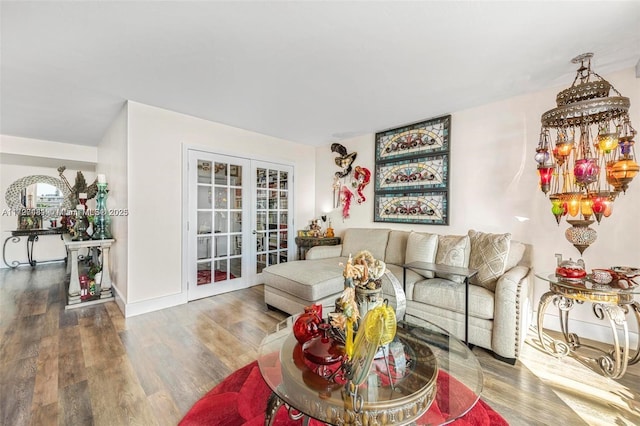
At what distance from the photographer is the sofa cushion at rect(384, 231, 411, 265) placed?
10.6 feet

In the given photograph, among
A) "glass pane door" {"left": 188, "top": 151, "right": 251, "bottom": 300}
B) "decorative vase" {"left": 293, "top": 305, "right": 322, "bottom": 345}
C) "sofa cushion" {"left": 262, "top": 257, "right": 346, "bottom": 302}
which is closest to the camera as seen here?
"decorative vase" {"left": 293, "top": 305, "right": 322, "bottom": 345}

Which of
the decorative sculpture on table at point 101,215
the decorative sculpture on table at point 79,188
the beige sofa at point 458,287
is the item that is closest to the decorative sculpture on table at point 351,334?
the beige sofa at point 458,287

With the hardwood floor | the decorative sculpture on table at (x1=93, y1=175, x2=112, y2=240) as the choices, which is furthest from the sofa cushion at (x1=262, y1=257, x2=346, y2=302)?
the decorative sculpture on table at (x1=93, y1=175, x2=112, y2=240)

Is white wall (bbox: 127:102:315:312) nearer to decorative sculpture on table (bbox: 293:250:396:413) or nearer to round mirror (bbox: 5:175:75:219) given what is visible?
decorative sculpture on table (bbox: 293:250:396:413)

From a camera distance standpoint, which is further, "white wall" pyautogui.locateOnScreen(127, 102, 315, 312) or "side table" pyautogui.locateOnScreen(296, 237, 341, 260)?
"side table" pyautogui.locateOnScreen(296, 237, 341, 260)

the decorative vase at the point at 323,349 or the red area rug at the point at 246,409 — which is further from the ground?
the decorative vase at the point at 323,349

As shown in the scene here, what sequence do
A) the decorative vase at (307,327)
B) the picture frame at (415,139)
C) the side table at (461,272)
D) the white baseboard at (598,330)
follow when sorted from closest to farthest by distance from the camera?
the decorative vase at (307,327), the side table at (461,272), the white baseboard at (598,330), the picture frame at (415,139)

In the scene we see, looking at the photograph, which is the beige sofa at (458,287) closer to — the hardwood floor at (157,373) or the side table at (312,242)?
the hardwood floor at (157,373)

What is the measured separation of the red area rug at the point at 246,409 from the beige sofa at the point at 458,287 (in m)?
0.54

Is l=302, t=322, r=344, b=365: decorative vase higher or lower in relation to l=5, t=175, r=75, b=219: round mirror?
lower

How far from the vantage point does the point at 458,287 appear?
2271mm

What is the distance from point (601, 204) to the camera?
1832mm

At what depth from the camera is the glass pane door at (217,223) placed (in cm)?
336

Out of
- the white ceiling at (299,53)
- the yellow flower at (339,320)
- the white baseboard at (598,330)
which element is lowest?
the white baseboard at (598,330)
